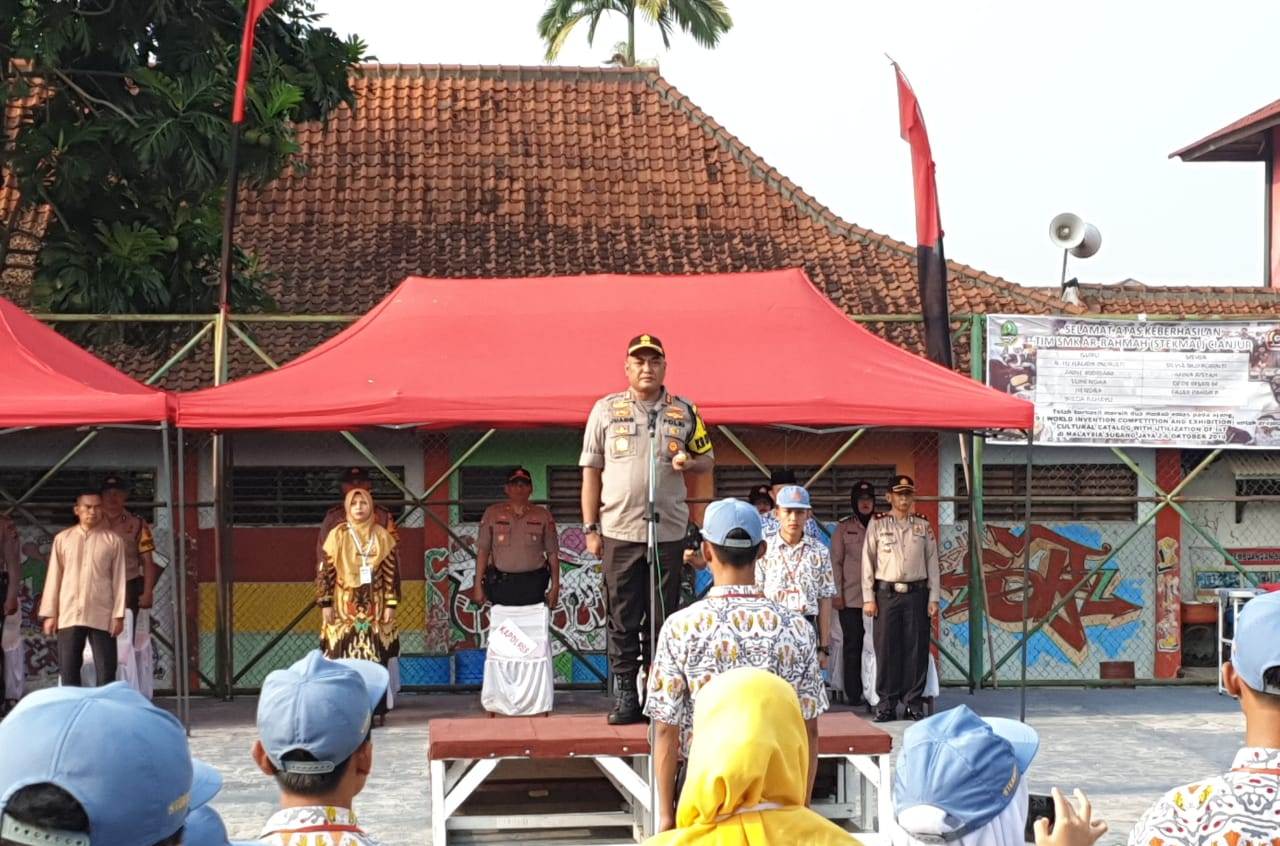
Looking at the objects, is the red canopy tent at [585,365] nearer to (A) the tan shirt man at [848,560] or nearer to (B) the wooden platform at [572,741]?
(A) the tan shirt man at [848,560]

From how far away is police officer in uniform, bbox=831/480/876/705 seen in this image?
12250 mm

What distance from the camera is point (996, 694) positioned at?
1309cm

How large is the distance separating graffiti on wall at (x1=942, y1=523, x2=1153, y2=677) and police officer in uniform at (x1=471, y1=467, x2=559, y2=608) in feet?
15.8

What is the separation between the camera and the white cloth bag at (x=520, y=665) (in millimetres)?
11430

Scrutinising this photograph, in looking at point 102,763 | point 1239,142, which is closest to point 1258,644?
point 102,763

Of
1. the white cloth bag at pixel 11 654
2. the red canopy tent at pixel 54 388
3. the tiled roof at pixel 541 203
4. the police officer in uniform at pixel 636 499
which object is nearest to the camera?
the police officer in uniform at pixel 636 499

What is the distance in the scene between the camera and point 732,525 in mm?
5203

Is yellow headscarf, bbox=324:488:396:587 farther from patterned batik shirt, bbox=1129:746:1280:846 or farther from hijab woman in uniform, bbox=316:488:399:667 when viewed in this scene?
patterned batik shirt, bbox=1129:746:1280:846

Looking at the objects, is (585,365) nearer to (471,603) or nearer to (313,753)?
(471,603)

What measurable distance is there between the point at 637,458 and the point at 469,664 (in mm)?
6999

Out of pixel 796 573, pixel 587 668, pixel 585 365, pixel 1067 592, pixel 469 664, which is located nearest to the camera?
pixel 796 573

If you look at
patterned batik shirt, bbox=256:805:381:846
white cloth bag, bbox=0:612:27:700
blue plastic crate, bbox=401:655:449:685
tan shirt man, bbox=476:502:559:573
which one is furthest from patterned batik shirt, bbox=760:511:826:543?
patterned batik shirt, bbox=256:805:381:846

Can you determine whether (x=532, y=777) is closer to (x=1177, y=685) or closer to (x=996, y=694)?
(x=996, y=694)

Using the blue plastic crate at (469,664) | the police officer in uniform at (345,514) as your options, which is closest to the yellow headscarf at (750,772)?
the police officer in uniform at (345,514)
